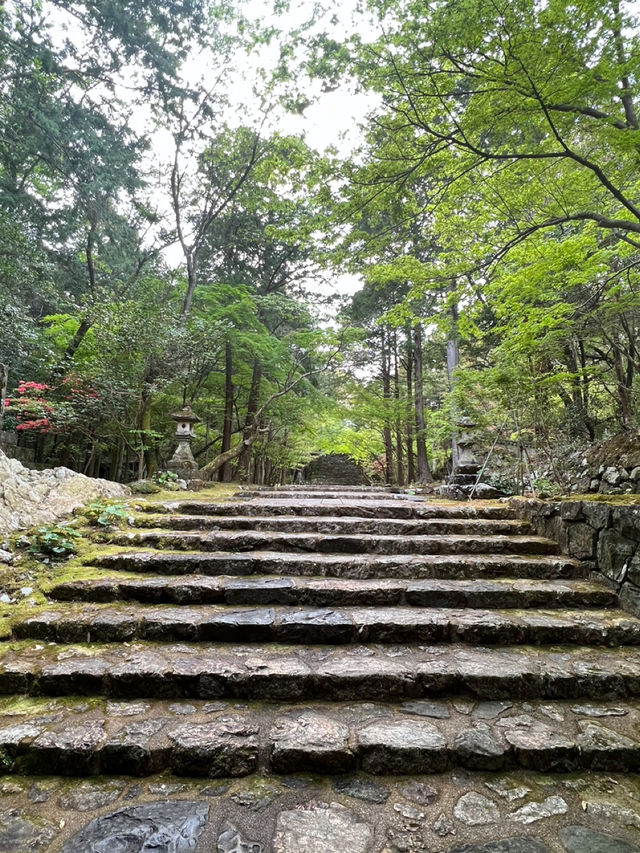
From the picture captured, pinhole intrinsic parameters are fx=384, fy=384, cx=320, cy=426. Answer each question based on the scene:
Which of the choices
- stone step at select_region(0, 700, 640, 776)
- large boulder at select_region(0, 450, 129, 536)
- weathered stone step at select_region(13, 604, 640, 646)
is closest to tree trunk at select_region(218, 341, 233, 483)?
large boulder at select_region(0, 450, 129, 536)

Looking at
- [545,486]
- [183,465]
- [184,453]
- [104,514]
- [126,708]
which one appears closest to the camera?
[126,708]

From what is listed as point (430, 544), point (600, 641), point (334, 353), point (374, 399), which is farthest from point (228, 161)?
point (600, 641)

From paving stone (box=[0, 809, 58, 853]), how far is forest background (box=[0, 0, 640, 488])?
15.7 feet

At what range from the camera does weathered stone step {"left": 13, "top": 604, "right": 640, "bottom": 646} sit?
7.27 feet

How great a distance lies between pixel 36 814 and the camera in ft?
4.39

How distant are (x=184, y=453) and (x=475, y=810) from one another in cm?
587

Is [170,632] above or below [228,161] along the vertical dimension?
below

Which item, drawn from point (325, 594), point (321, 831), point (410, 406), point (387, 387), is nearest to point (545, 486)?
point (325, 594)

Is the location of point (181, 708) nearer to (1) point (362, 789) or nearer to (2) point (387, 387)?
(1) point (362, 789)

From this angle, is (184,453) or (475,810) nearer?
(475,810)

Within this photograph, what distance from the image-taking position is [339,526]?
3568mm

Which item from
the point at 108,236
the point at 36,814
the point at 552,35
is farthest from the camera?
the point at 108,236

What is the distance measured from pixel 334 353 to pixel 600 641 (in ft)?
23.9

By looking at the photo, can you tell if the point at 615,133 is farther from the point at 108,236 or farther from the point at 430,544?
the point at 108,236
